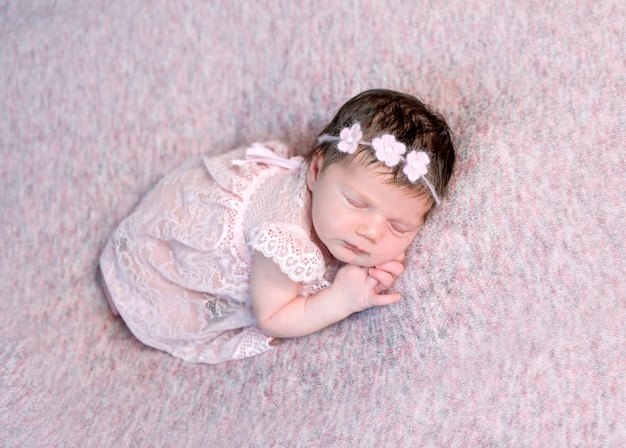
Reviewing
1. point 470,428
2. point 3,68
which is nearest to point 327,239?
point 470,428

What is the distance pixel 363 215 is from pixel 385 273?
0.12 metres

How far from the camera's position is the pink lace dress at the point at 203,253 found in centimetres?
119

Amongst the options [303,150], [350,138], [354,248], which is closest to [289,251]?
[354,248]

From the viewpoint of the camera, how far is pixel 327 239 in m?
1.10

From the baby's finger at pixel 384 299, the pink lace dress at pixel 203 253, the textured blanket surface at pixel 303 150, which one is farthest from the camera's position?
the pink lace dress at pixel 203 253

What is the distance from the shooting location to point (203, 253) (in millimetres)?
1228

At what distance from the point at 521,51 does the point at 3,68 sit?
1.14 meters

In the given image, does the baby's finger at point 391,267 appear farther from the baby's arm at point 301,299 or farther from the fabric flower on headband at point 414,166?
the fabric flower on headband at point 414,166

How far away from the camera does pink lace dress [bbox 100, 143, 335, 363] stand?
3.91 feet

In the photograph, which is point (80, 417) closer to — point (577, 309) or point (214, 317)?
point (214, 317)

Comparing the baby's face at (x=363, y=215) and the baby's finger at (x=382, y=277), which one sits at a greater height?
the baby's face at (x=363, y=215)

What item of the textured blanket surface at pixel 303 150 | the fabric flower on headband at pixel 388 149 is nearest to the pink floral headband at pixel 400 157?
the fabric flower on headband at pixel 388 149

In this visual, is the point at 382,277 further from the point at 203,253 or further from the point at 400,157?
the point at 203,253

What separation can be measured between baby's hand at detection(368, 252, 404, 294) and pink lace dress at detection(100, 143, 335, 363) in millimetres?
95
